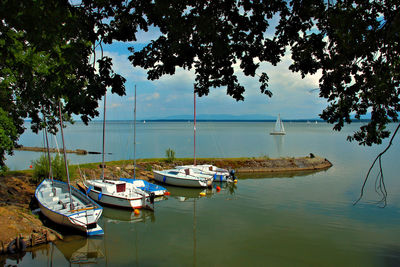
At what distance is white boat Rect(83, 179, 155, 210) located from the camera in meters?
19.3

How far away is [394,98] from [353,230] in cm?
1213

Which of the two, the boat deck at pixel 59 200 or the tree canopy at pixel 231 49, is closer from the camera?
the tree canopy at pixel 231 49

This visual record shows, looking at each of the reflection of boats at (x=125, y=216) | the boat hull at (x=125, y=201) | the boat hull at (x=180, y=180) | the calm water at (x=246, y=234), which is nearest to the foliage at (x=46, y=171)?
the boat hull at (x=125, y=201)

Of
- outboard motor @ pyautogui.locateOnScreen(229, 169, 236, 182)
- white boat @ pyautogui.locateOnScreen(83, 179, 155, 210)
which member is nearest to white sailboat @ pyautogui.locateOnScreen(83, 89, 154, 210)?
white boat @ pyautogui.locateOnScreen(83, 179, 155, 210)

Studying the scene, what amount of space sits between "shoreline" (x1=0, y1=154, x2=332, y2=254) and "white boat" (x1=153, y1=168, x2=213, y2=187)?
210 centimetres

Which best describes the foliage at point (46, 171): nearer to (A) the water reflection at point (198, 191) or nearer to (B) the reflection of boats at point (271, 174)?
(A) the water reflection at point (198, 191)

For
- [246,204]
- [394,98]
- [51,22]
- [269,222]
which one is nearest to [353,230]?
[269,222]

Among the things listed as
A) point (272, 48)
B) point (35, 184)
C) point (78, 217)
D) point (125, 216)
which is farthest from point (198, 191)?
point (272, 48)

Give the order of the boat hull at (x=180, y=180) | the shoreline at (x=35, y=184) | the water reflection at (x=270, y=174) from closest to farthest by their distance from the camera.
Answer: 1. the shoreline at (x=35, y=184)
2. the boat hull at (x=180, y=180)
3. the water reflection at (x=270, y=174)

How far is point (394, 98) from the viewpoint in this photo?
621 cm

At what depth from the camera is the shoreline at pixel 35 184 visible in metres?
13.0

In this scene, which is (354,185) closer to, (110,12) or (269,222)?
(269,222)

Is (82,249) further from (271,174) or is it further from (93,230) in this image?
(271,174)

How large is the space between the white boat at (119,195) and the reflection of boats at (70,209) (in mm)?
2492
